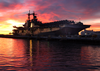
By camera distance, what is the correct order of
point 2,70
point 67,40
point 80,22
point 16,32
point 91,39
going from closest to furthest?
1. point 2,70
2. point 91,39
3. point 67,40
4. point 80,22
5. point 16,32

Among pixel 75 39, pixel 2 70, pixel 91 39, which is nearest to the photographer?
pixel 2 70

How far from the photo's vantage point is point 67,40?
38.9 metres

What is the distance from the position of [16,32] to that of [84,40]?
59.1 meters

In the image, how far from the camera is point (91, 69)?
815cm

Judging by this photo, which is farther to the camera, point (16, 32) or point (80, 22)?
point (16, 32)

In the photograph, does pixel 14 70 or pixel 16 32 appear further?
pixel 16 32

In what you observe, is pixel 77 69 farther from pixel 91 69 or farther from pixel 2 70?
pixel 2 70

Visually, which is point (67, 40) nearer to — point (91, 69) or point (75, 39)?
point (75, 39)

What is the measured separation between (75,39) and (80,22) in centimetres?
1626

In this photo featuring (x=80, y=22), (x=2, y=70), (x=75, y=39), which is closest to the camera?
(x=2, y=70)

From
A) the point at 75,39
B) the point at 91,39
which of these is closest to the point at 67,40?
the point at 75,39

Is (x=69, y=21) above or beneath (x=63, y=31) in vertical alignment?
above

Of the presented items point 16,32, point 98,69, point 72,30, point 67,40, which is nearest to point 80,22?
point 72,30

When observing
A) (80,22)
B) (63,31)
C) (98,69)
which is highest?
(80,22)
